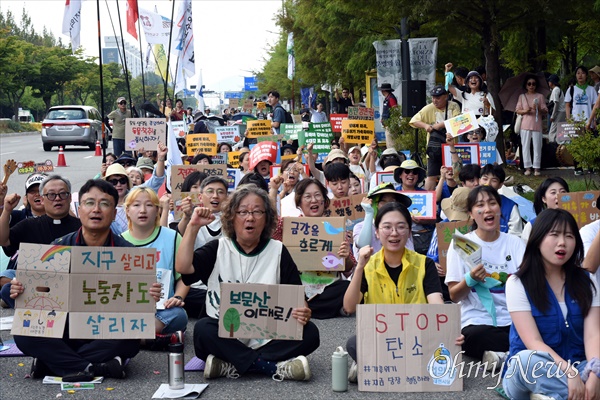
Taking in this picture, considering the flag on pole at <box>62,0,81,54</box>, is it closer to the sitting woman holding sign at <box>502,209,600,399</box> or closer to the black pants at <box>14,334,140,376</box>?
the black pants at <box>14,334,140,376</box>

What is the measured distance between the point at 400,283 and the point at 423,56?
44.2 feet

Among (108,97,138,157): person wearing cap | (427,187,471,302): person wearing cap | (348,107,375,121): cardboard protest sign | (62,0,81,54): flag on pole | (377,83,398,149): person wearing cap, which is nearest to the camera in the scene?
(427,187,471,302): person wearing cap

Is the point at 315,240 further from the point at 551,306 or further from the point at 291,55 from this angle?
the point at 291,55

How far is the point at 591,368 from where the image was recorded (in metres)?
5.08

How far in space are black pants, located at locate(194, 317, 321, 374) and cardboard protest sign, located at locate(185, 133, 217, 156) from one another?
30.6 ft

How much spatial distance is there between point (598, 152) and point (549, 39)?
13336 mm

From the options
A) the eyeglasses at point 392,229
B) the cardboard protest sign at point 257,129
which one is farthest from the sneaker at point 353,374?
the cardboard protest sign at point 257,129

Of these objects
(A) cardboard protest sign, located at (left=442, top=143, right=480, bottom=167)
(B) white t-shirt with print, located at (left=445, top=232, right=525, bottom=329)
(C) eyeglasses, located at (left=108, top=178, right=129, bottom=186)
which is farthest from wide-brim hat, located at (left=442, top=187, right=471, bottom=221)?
(C) eyeglasses, located at (left=108, top=178, right=129, bottom=186)

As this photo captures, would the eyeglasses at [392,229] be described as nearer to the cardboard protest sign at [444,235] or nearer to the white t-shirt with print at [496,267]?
the white t-shirt with print at [496,267]

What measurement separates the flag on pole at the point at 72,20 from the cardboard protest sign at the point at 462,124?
1045 cm

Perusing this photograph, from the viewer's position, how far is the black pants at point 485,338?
6.54 m

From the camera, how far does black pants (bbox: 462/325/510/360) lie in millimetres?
6543

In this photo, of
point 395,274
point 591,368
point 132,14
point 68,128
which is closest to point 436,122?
point 395,274

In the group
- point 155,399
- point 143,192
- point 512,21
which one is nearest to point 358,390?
point 155,399
